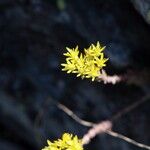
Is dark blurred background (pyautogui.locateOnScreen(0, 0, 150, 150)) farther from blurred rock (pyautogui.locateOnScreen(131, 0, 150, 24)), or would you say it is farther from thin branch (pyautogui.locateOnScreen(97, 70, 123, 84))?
thin branch (pyautogui.locateOnScreen(97, 70, 123, 84))

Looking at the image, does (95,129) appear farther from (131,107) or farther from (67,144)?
(67,144)

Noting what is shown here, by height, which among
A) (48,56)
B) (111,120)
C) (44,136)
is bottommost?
(111,120)

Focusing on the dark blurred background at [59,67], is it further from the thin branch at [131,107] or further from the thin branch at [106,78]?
the thin branch at [106,78]

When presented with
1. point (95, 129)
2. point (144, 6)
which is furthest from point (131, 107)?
point (144, 6)

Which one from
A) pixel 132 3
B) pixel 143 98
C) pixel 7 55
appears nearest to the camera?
pixel 132 3

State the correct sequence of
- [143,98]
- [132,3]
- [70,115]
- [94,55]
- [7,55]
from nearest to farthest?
[94,55] → [132,3] → [143,98] → [70,115] → [7,55]

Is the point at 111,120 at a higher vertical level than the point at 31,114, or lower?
lower

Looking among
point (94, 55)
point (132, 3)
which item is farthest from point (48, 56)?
point (94, 55)

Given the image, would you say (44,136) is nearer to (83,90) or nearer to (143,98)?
(83,90)

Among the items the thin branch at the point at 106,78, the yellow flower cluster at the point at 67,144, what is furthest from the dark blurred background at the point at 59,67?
the yellow flower cluster at the point at 67,144
